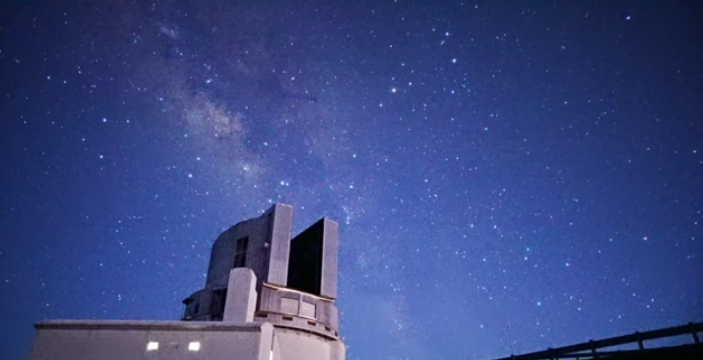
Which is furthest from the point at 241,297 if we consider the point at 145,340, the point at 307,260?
the point at 307,260

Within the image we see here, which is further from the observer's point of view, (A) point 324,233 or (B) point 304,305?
(A) point 324,233

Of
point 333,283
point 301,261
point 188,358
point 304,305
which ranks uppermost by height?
point 301,261

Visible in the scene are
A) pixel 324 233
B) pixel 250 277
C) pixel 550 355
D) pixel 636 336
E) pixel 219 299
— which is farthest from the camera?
pixel 324 233

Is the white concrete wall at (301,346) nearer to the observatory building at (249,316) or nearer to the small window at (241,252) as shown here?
the observatory building at (249,316)

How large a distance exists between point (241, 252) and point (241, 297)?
635cm

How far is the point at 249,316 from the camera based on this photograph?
22.1m

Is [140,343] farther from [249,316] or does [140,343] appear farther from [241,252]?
[241,252]

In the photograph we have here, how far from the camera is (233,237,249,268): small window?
2780 cm

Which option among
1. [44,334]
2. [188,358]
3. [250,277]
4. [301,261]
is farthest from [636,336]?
[301,261]

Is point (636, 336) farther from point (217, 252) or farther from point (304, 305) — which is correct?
point (217, 252)

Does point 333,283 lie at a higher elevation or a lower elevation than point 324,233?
lower

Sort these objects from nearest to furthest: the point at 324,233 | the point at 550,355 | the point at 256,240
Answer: the point at 550,355, the point at 256,240, the point at 324,233

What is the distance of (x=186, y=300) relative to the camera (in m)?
29.0

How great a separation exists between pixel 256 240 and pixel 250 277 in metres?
4.92
